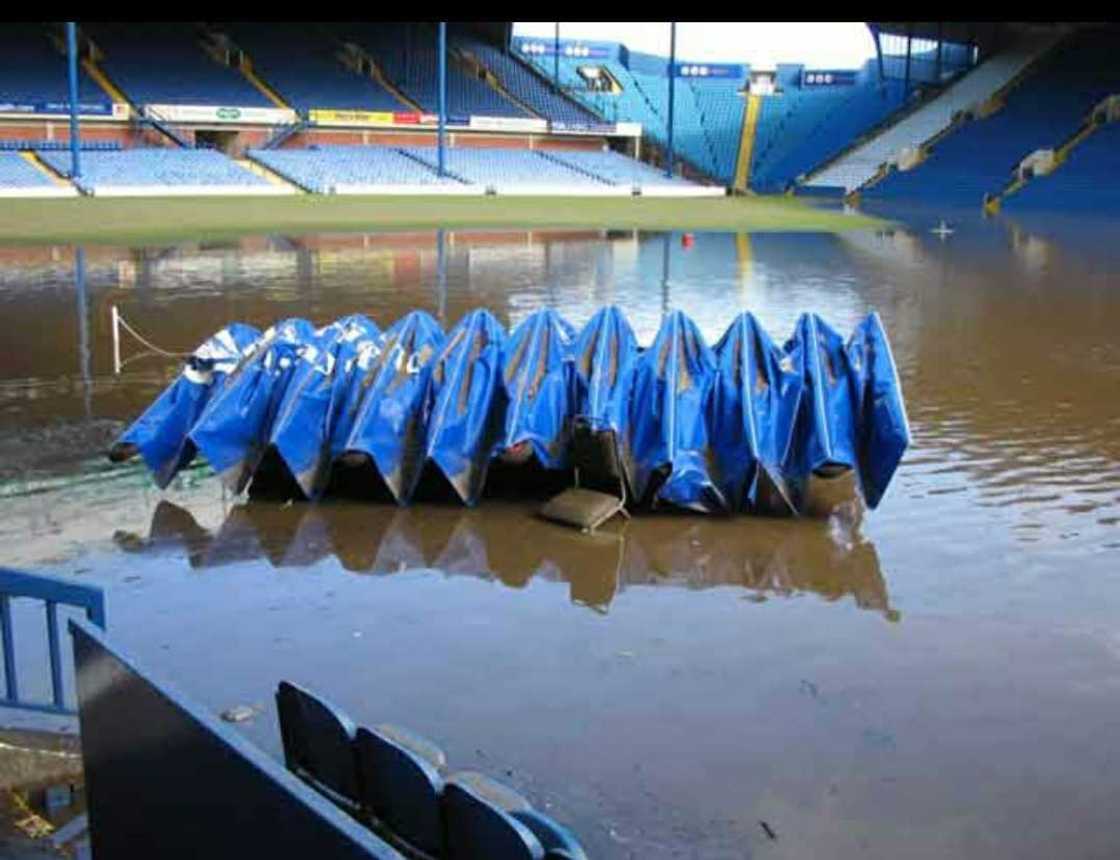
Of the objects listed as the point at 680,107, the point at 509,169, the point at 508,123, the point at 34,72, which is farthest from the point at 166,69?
the point at 680,107

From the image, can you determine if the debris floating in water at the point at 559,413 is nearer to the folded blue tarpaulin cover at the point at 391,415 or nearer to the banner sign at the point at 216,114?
the folded blue tarpaulin cover at the point at 391,415

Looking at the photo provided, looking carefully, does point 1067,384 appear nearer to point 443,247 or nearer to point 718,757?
point 718,757

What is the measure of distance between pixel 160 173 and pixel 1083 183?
40570 millimetres

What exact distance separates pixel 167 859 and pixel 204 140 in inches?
2328

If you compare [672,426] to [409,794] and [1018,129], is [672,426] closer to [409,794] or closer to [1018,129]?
[409,794]

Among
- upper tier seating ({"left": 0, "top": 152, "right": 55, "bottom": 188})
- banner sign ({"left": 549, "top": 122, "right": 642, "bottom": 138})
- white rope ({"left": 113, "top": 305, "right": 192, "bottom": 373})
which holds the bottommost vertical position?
white rope ({"left": 113, "top": 305, "right": 192, "bottom": 373})

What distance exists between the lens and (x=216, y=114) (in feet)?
185

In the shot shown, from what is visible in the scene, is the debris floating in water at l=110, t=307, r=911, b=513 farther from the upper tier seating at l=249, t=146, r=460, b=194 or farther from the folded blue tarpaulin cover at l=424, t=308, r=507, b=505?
the upper tier seating at l=249, t=146, r=460, b=194

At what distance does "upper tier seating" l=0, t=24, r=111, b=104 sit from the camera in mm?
52656

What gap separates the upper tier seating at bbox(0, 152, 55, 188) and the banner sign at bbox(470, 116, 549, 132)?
24.3 metres

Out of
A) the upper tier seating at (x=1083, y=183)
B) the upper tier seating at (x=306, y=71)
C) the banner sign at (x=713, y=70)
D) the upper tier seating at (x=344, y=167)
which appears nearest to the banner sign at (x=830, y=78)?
the banner sign at (x=713, y=70)

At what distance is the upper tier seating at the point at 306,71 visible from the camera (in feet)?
205

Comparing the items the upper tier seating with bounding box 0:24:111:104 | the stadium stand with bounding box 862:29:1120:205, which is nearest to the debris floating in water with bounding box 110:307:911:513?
the upper tier seating with bounding box 0:24:111:104

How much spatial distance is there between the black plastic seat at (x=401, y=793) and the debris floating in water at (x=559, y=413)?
5.37 metres
